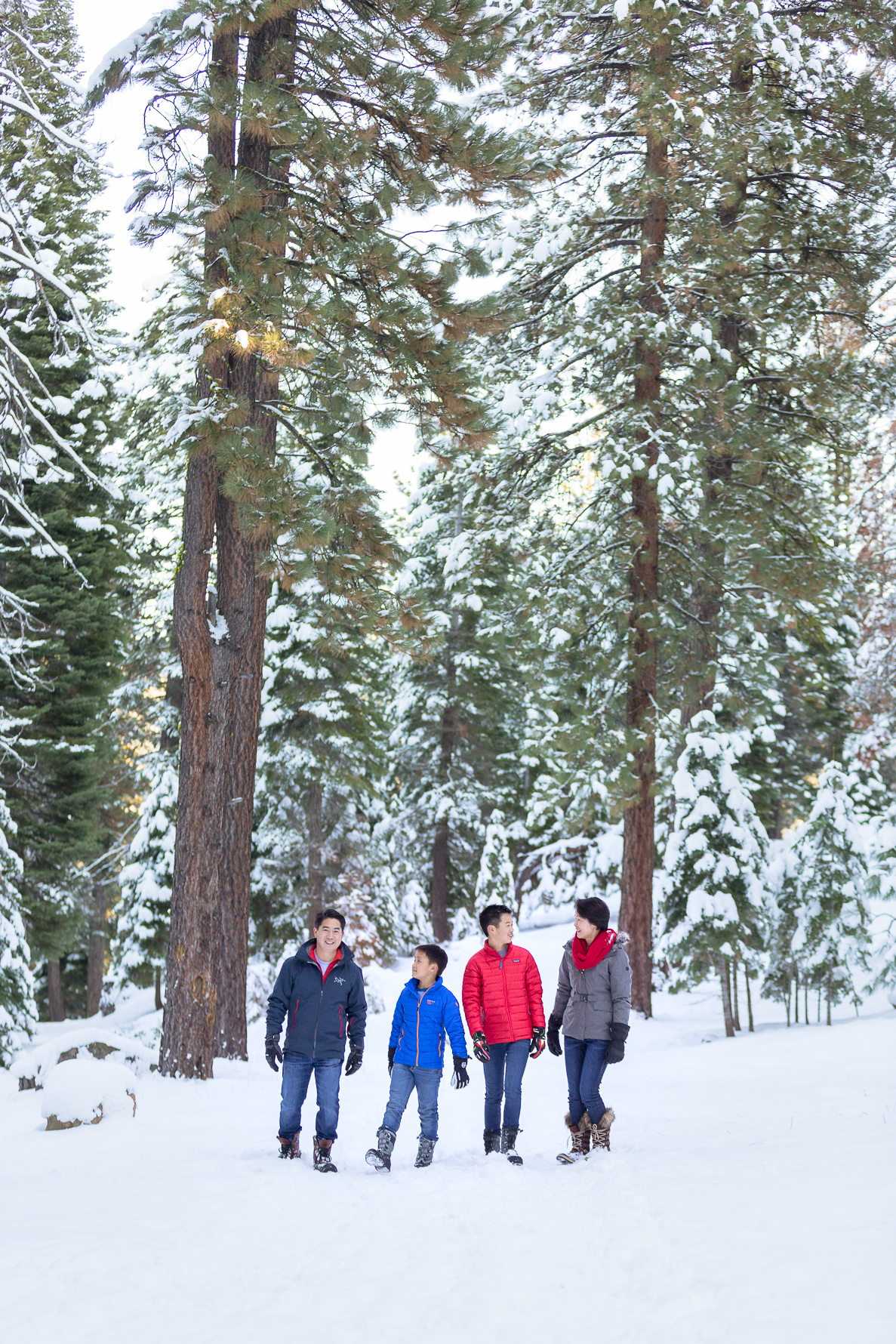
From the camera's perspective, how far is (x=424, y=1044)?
722cm

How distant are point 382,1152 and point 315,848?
15.6m

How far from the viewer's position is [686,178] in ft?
46.8

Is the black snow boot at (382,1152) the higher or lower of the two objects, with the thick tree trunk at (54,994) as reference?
higher

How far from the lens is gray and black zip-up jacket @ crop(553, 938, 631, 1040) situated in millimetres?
7066

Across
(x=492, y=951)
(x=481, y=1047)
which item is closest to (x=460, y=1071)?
(x=481, y=1047)

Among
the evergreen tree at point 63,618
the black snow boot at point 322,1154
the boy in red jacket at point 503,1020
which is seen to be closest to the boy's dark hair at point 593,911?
the boy in red jacket at point 503,1020

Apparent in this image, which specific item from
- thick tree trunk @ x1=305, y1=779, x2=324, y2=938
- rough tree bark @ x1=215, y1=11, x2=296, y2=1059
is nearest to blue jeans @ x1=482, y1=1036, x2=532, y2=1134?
rough tree bark @ x1=215, y1=11, x2=296, y2=1059

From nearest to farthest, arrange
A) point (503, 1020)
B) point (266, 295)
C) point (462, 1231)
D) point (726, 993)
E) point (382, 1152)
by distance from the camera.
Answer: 1. point (462, 1231)
2. point (382, 1152)
3. point (503, 1020)
4. point (266, 295)
5. point (726, 993)

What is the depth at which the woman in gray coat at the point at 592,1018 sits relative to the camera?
708cm

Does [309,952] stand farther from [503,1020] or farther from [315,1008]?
[503,1020]

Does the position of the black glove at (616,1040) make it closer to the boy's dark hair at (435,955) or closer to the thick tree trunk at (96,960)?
the boy's dark hair at (435,955)

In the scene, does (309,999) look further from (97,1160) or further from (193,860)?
(193,860)

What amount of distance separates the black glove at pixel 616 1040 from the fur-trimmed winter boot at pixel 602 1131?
434 millimetres

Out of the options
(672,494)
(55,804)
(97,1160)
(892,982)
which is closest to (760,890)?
(892,982)
